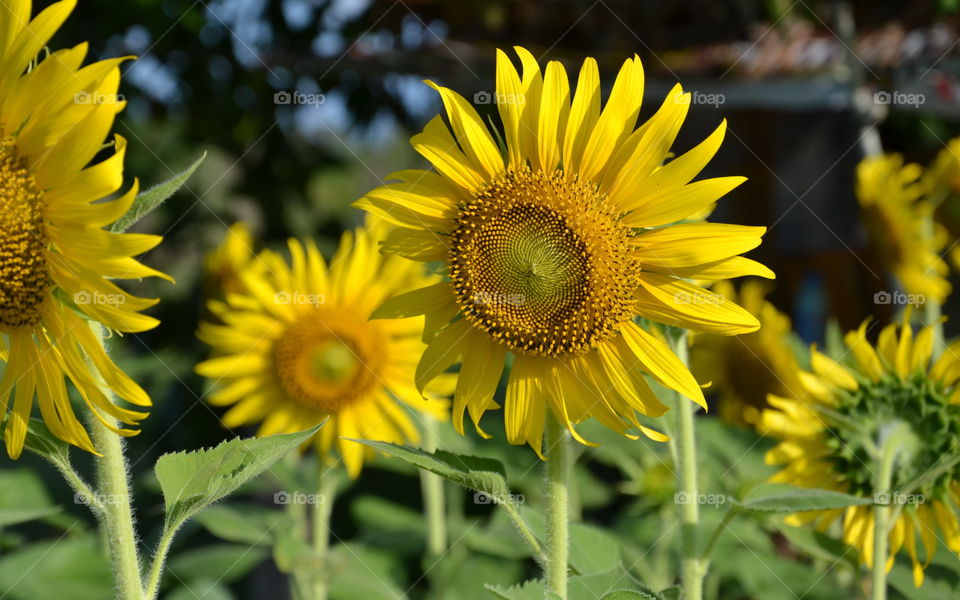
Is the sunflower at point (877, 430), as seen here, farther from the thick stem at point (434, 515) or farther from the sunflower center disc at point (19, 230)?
the sunflower center disc at point (19, 230)

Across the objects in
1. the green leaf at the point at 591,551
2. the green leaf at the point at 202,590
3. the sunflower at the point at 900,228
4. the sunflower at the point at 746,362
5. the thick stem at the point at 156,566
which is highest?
the sunflower at the point at 900,228

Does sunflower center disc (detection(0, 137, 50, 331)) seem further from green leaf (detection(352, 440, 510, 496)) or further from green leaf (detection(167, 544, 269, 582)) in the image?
green leaf (detection(167, 544, 269, 582))

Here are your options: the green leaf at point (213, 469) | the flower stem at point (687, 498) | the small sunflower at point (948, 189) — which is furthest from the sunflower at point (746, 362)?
the green leaf at point (213, 469)

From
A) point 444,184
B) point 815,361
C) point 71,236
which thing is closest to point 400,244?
point 444,184

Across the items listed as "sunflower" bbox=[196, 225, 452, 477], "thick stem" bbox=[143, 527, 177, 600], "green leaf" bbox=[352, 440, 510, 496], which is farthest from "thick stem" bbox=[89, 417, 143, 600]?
"sunflower" bbox=[196, 225, 452, 477]

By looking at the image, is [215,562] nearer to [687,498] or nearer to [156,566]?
[156,566]

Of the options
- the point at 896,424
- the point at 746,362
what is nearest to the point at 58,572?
the point at 896,424
